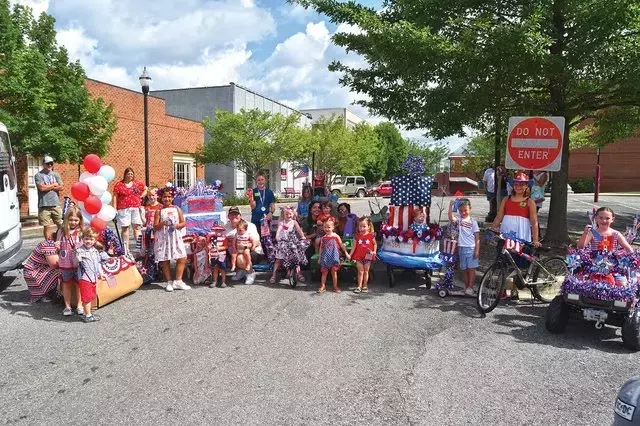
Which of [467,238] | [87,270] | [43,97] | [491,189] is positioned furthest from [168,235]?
[491,189]

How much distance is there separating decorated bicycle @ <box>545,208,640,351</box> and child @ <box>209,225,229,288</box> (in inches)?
192

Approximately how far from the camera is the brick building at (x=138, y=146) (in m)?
19.1

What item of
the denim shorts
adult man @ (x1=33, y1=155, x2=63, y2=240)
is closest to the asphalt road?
the denim shorts

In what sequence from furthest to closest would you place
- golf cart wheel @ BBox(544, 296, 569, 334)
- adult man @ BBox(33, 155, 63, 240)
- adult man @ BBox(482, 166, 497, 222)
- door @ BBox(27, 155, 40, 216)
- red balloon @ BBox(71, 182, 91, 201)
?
door @ BBox(27, 155, 40, 216) < adult man @ BBox(482, 166, 497, 222) < adult man @ BBox(33, 155, 63, 240) < red balloon @ BBox(71, 182, 91, 201) < golf cart wheel @ BBox(544, 296, 569, 334)

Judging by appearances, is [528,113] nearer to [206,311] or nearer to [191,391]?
[206,311]

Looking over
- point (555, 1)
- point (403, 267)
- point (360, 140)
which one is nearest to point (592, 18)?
point (555, 1)

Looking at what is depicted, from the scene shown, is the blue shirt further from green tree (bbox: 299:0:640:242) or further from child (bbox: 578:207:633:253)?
child (bbox: 578:207:633:253)

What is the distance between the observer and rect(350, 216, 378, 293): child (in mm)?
7758

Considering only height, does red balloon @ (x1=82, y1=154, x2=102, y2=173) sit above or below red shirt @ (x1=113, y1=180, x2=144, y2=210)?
above

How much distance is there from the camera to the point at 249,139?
2747 cm

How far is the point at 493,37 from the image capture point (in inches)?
289

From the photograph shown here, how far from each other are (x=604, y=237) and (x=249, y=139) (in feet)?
76.4

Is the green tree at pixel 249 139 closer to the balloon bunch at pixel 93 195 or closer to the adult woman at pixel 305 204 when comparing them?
the adult woman at pixel 305 204

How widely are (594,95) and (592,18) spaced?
8.86 ft
